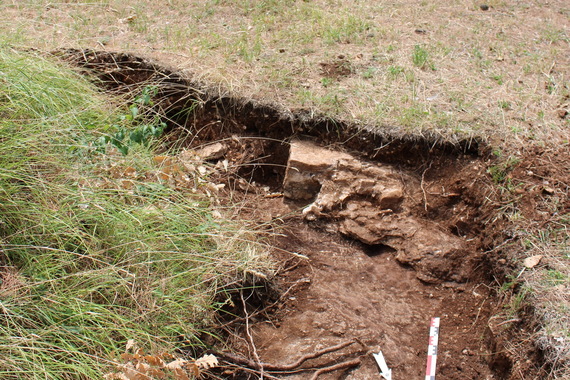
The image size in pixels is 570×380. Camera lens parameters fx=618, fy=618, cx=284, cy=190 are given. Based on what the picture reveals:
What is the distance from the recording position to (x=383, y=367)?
122 inches

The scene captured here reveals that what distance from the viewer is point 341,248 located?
12.5ft

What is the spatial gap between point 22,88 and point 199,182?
1130 mm

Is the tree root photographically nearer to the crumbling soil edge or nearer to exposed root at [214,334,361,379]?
exposed root at [214,334,361,379]

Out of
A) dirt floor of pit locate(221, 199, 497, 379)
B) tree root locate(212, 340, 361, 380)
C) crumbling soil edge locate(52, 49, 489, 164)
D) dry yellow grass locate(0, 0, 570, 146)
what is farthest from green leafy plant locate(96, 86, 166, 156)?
tree root locate(212, 340, 361, 380)

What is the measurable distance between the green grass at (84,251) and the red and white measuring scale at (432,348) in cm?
98

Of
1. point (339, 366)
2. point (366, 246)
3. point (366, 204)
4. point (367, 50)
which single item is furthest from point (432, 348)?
point (367, 50)

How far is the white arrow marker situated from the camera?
307 cm

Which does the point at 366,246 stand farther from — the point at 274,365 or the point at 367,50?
the point at 367,50

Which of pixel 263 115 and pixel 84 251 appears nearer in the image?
pixel 84 251

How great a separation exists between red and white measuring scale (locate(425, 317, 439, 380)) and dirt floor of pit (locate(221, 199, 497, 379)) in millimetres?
26

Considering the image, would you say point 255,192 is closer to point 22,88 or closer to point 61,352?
point 22,88

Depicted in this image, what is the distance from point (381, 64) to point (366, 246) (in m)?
1.48

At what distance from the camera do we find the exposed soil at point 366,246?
3182mm

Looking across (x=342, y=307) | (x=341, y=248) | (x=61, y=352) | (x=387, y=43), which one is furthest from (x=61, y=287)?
(x=387, y=43)
